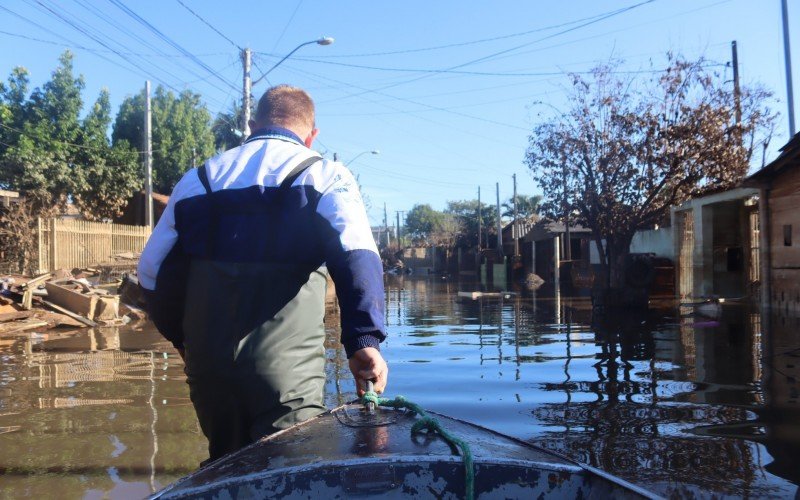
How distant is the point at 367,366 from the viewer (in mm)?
2316

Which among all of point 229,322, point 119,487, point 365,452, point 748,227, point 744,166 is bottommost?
point 119,487

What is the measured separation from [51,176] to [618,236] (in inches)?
695

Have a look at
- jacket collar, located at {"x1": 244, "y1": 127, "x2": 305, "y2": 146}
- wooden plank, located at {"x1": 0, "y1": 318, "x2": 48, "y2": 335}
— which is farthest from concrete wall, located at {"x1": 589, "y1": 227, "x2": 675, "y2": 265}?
jacket collar, located at {"x1": 244, "y1": 127, "x2": 305, "y2": 146}

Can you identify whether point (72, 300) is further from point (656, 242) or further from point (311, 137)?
point (656, 242)

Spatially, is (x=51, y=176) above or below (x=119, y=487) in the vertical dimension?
above

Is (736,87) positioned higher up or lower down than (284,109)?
higher up

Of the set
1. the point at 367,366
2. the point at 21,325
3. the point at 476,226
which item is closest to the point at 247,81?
the point at 21,325

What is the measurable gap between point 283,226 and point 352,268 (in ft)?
0.92

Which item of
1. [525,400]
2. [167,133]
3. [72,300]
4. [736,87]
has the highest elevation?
[167,133]

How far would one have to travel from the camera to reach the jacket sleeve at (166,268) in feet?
8.13

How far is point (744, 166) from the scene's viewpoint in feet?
56.1

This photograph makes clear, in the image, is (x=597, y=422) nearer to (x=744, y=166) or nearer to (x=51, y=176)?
(x=744, y=166)

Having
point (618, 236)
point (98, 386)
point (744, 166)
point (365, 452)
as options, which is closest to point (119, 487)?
point (365, 452)

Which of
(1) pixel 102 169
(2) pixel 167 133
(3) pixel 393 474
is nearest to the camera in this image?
(3) pixel 393 474
